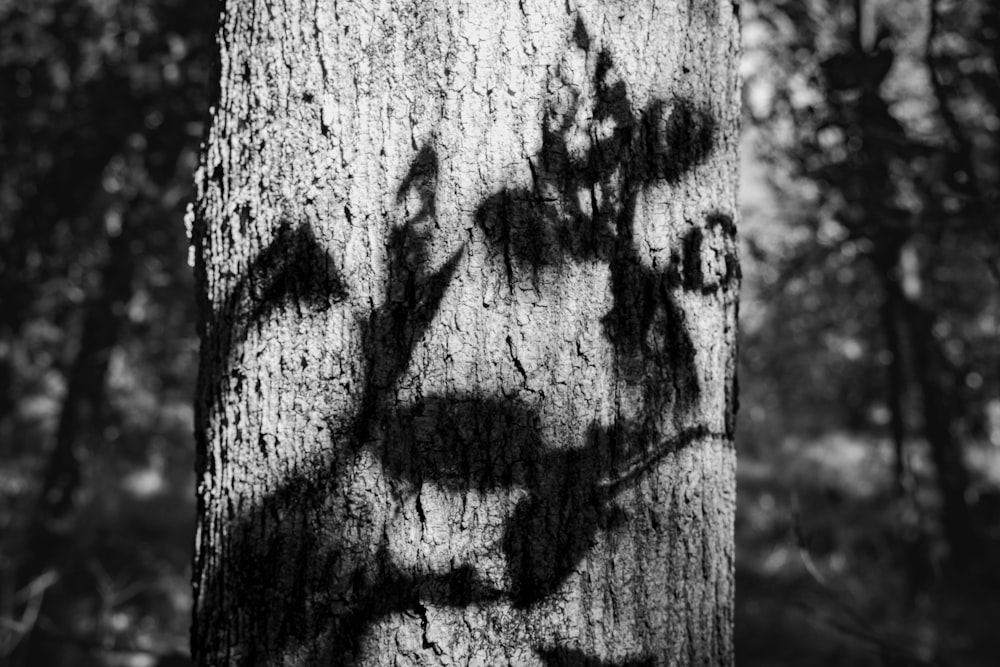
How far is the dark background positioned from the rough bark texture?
0.45 metres

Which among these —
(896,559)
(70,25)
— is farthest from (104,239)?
(896,559)

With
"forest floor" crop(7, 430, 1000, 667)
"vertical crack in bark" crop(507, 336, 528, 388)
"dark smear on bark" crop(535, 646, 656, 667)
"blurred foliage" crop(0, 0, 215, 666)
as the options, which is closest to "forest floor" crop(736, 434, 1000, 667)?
"forest floor" crop(7, 430, 1000, 667)

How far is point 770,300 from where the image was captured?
7145 millimetres

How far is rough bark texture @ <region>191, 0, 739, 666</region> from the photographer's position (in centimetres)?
123

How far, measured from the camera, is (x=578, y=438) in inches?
49.9

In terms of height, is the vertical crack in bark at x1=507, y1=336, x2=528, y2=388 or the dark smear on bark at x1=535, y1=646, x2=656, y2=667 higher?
the vertical crack in bark at x1=507, y1=336, x2=528, y2=388

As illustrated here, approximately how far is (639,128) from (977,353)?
17.9ft

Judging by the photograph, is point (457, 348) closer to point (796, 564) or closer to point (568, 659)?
point (568, 659)

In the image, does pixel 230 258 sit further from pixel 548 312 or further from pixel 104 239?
pixel 104 239

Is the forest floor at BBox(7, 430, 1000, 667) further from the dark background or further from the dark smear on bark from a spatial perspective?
the dark smear on bark

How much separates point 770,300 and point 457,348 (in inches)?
249

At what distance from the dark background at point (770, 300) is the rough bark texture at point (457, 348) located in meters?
0.45

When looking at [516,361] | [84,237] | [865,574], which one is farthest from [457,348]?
[865,574]

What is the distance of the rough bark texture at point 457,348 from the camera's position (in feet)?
4.04
